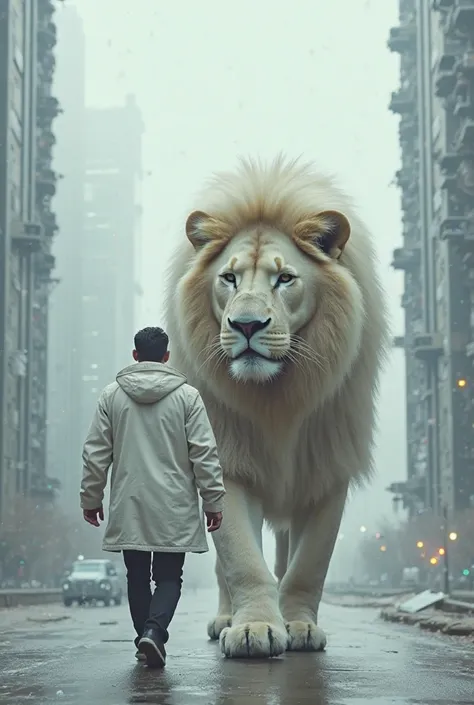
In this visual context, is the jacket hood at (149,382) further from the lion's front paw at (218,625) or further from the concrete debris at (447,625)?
the concrete debris at (447,625)

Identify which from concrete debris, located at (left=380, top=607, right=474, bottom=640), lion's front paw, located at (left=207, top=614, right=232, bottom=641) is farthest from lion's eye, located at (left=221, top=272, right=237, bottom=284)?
concrete debris, located at (left=380, top=607, right=474, bottom=640)

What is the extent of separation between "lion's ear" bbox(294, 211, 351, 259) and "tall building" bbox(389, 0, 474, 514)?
176ft

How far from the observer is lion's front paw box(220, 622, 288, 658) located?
20.9ft

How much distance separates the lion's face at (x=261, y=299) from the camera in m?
6.90

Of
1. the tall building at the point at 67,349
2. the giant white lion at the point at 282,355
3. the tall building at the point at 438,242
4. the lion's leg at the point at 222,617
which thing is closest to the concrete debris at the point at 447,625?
the lion's leg at the point at 222,617

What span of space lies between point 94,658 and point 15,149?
7295cm

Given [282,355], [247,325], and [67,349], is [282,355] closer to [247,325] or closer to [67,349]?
[247,325]

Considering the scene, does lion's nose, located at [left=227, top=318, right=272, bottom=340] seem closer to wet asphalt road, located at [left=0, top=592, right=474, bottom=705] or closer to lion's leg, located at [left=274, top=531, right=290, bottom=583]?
wet asphalt road, located at [left=0, top=592, right=474, bottom=705]

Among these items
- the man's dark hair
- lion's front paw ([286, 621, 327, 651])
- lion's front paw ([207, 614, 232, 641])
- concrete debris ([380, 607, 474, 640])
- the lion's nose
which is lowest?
concrete debris ([380, 607, 474, 640])

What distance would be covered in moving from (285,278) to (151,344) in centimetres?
105

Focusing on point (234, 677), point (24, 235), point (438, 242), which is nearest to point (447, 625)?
point (234, 677)

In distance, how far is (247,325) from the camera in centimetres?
687

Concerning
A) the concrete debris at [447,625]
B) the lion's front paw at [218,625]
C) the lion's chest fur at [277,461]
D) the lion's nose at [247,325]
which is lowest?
the concrete debris at [447,625]

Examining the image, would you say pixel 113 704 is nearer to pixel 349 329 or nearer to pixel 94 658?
pixel 94 658
